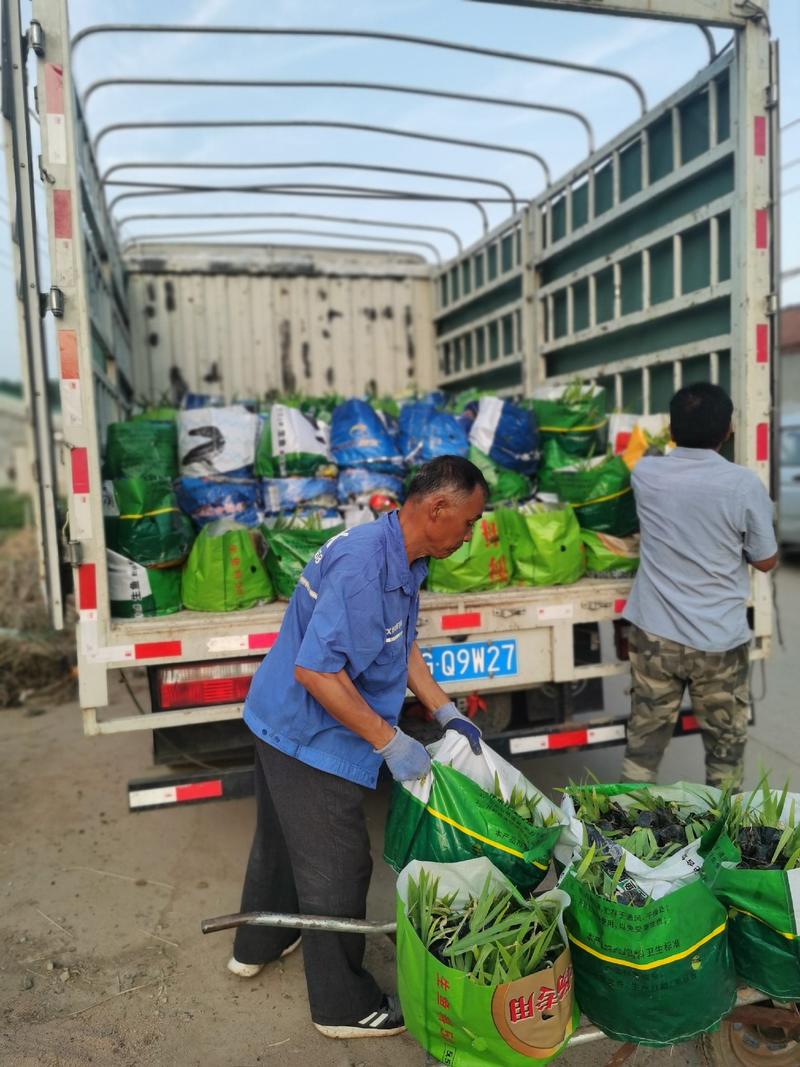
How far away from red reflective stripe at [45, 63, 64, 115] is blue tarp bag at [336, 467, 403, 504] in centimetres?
164

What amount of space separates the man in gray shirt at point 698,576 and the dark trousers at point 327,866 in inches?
50.2

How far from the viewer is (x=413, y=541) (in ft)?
6.58

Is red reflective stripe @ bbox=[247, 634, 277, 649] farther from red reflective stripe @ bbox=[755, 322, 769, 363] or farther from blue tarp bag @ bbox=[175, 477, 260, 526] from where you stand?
red reflective stripe @ bbox=[755, 322, 769, 363]

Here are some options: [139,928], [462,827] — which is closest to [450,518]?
[462,827]

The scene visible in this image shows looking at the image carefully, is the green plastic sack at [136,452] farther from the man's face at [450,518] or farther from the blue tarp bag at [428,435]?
the man's face at [450,518]

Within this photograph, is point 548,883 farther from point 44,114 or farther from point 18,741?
point 18,741

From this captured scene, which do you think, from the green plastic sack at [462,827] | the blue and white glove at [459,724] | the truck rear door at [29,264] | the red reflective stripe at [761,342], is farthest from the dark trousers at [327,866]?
the red reflective stripe at [761,342]

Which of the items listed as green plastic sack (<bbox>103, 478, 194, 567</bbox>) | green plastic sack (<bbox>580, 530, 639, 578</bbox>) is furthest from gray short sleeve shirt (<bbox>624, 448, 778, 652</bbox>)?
green plastic sack (<bbox>103, 478, 194, 567</bbox>)

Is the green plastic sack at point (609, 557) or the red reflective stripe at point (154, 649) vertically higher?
the green plastic sack at point (609, 557)

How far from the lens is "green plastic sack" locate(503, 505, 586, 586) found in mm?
3023

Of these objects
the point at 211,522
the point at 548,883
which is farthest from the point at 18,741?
the point at 548,883

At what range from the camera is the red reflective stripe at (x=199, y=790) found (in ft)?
8.91

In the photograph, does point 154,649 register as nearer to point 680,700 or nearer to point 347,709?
point 347,709

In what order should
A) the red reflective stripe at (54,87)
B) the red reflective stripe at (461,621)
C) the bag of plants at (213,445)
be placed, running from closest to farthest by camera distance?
1. the red reflective stripe at (54,87)
2. the red reflective stripe at (461,621)
3. the bag of plants at (213,445)
